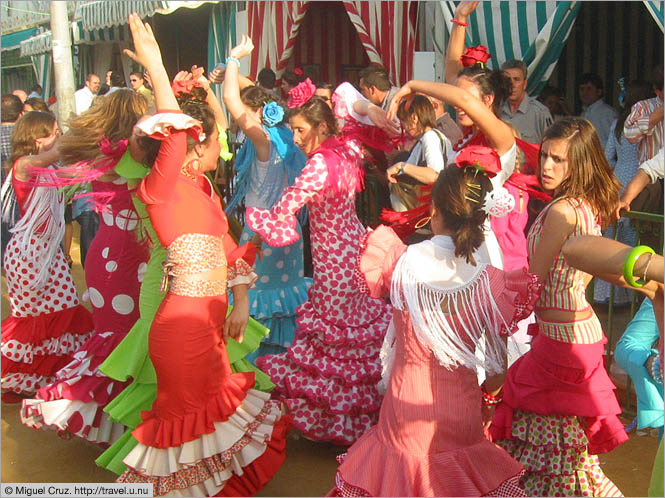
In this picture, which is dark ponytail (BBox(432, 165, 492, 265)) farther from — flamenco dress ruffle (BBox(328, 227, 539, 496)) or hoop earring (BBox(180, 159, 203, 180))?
hoop earring (BBox(180, 159, 203, 180))

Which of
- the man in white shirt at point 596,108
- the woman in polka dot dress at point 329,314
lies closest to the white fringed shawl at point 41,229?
the woman in polka dot dress at point 329,314

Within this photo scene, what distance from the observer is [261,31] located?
1102 centimetres

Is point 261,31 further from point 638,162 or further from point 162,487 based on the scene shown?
point 162,487

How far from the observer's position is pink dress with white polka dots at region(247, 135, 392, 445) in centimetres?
438

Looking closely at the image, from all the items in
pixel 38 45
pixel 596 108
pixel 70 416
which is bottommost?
pixel 70 416

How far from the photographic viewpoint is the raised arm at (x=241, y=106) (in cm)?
498

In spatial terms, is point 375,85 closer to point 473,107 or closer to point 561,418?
point 473,107

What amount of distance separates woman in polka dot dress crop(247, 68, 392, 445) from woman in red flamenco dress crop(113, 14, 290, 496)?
0.72 meters

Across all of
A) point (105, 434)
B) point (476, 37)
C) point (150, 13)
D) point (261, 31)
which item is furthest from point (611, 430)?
point (150, 13)

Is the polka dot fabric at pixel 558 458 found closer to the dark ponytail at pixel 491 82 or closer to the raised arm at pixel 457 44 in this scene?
the dark ponytail at pixel 491 82

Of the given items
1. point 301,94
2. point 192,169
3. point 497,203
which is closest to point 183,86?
point 301,94

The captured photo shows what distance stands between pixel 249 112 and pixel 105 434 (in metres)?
2.47

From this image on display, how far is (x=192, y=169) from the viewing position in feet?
12.2

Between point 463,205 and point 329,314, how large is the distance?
1685mm
